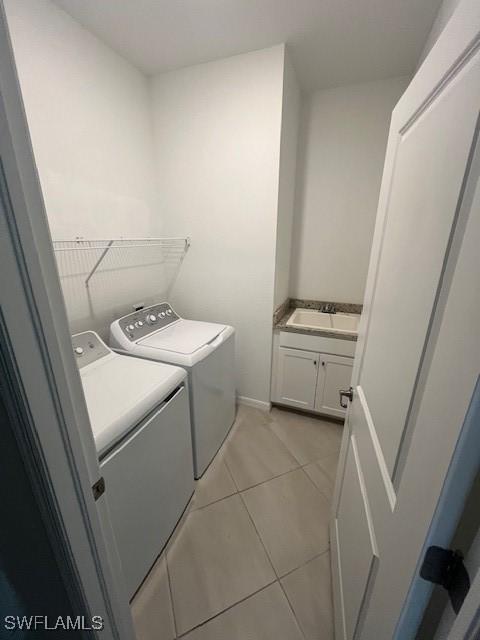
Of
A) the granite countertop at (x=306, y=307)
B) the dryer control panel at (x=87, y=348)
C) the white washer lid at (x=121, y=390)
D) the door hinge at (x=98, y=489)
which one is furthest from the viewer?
the granite countertop at (x=306, y=307)

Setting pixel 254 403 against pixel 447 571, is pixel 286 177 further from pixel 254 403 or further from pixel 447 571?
pixel 447 571

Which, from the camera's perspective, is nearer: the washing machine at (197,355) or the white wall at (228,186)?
the washing machine at (197,355)

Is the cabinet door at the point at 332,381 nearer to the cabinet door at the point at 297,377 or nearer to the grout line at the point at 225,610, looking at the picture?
the cabinet door at the point at 297,377

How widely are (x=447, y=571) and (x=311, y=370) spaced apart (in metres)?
1.74

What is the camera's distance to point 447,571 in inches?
16.6

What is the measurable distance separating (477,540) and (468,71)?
779 mm

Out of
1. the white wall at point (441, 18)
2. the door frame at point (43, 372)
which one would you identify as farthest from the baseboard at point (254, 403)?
the white wall at point (441, 18)

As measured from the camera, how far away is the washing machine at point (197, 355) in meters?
1.52

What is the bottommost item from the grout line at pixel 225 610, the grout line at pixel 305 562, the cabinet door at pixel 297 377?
the grout line at pixel 225 610

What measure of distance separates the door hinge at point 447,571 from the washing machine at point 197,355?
1182mm

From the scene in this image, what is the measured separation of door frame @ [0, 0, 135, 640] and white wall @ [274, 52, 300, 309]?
1.69 metres

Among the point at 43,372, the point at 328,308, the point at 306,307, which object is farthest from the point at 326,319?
the point at 43,372

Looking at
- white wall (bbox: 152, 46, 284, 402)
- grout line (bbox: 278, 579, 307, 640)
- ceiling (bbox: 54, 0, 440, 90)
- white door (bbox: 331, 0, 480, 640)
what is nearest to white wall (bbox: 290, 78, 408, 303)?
ceiling (bbox: 54, 0, 440, 90)

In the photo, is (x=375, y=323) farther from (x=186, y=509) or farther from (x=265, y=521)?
(x=186, y=509)
